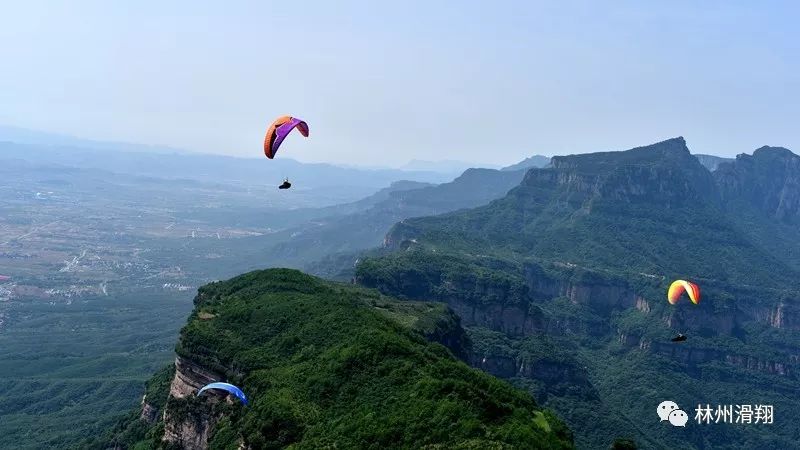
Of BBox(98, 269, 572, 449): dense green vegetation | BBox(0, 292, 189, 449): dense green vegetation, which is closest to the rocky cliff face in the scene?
BBox(98, 269, 572, 449): dense green vegetation

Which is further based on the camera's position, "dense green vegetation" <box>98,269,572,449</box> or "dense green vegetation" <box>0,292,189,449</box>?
"dense green vegetation" <box>0,292,189,449</box>

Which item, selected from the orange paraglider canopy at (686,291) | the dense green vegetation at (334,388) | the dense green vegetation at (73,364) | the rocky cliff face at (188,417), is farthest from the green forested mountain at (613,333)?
the rocky cliff face at (188,417)

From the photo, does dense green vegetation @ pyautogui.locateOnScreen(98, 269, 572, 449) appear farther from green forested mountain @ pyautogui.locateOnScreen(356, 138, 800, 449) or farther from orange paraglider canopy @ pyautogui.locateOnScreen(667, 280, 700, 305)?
green forested mountain @ pyautogui.locateOnScreen(356, 138, 800, 449)

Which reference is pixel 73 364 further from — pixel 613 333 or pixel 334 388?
pixel 613 333

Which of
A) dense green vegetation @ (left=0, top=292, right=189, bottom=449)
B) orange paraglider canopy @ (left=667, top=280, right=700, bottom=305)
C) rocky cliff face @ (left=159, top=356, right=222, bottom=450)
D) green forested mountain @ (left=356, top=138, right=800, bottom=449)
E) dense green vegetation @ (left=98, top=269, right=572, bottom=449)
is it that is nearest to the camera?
dense green vegetation @ (left=98, top=269, right=572, bottom=449)

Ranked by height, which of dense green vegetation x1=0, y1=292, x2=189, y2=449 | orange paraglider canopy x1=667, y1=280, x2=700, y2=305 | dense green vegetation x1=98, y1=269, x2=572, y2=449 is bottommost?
dense green vegetation x1=0, y1=292, x2=189, y2=449

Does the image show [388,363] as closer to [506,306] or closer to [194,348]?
[194,348]

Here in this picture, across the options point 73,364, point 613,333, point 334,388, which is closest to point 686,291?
point 334,388

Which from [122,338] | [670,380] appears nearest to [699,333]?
[670,380]

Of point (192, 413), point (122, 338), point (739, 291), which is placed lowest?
point (122, 338)
